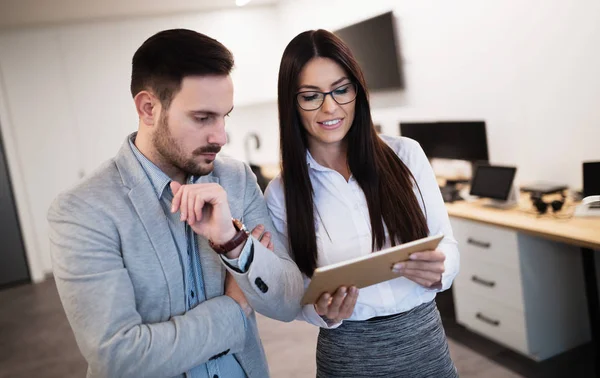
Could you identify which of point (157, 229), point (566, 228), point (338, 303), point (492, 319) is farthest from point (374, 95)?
point (157, 229)

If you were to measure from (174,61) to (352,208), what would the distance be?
674 millimetres

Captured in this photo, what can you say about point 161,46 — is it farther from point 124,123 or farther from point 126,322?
point 124,123

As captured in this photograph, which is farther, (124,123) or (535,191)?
(124,123)

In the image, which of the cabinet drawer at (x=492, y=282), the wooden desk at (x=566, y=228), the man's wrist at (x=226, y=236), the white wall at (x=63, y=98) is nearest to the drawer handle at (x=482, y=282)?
the cabinet drawer at (x=492, y=282)

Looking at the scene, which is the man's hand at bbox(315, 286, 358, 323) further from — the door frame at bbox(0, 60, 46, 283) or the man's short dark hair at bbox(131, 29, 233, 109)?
the door frame at bbox(0, 60, 46, 283)

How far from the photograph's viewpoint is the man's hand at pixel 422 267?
1.38 m

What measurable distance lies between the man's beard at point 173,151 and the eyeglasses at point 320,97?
0.40m

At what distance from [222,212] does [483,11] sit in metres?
3.01

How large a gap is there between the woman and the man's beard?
398 millimetres

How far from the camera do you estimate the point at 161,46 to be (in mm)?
1201

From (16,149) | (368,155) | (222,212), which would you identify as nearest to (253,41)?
(16,149)

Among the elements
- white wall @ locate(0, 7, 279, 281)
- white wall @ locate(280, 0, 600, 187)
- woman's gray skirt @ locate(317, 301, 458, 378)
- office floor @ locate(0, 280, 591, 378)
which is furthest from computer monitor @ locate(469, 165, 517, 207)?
white wall @ locate(0, 7, 279, 281)

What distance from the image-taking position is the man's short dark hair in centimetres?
119

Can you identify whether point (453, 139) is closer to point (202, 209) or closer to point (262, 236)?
point (262, 236)
